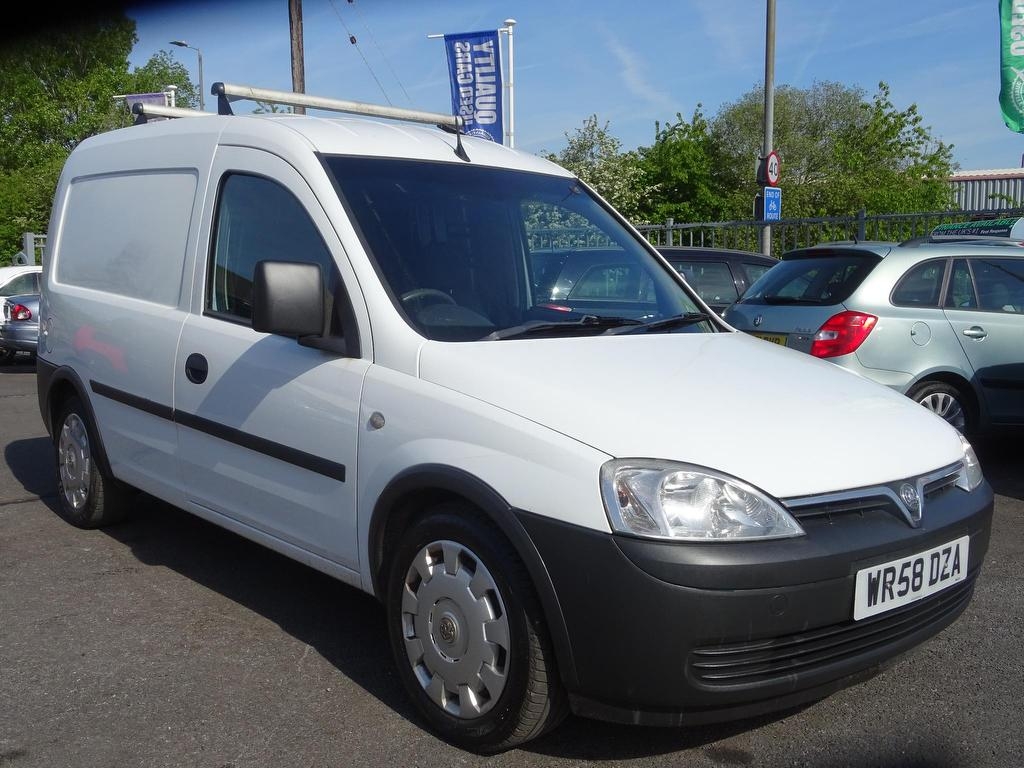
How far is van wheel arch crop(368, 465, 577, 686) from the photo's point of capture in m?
2.88

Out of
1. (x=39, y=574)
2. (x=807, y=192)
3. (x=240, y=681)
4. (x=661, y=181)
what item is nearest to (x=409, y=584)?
(x=240, y=681)

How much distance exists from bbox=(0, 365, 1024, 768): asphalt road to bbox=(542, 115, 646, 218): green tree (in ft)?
95.7

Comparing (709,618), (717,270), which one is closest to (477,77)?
(717,270)

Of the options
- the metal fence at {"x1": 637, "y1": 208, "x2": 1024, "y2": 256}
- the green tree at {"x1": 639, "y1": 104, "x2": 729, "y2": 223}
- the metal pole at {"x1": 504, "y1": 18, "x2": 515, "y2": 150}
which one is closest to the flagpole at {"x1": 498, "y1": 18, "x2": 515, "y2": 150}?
the metal pole at {"x1": 504, "y1": 18, "x2": 515, "y2": 150}

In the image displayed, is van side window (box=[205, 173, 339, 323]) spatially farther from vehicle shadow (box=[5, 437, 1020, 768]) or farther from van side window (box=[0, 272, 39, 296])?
van side window (box=[0, 272, 39, 296])

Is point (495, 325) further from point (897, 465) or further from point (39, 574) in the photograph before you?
point (39, 574)

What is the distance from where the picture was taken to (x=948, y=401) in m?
7.32

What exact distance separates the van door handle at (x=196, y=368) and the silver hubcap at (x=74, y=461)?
4.47 ft

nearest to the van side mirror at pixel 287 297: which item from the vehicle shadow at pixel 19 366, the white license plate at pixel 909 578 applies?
the white license plate at pixel 909 578

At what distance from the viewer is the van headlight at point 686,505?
278 centimetres

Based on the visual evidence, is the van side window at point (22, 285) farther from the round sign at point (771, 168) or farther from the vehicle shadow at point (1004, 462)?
the vehicle shadow at point (1004, 462)

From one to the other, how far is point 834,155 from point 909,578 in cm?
4245

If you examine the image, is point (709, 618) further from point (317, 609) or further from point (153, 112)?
point (153, 112)

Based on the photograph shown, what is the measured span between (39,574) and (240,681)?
1.74m
